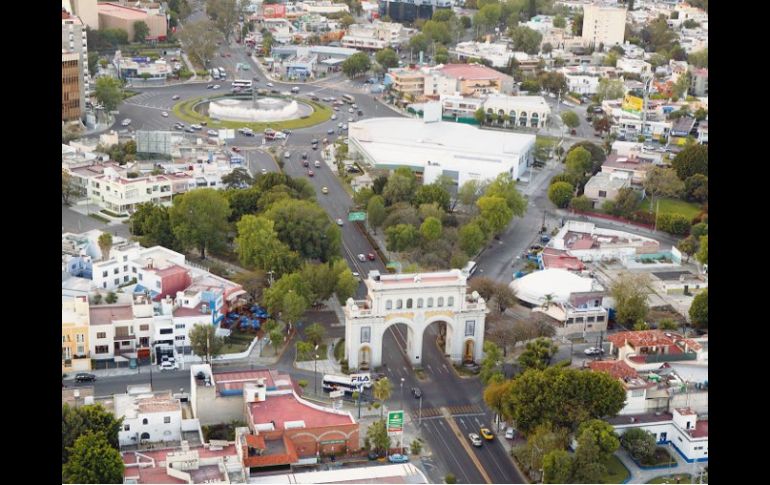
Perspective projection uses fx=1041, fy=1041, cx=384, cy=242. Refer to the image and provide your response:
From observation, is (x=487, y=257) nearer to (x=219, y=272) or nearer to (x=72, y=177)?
(x=219, y=272)

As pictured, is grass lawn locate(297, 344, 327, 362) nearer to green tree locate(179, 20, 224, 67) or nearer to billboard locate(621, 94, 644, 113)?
billboard locate(621, 94, 644, 113)

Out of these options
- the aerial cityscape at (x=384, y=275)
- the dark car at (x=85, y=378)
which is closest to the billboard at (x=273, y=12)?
the aerial cityscape at (x=384, y=275)

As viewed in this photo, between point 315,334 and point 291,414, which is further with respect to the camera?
point 315,334

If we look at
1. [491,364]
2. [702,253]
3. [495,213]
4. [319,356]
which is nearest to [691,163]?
[702,253]

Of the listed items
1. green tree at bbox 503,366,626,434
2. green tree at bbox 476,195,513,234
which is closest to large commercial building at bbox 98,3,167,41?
green tree at bbox 476,195,513,234

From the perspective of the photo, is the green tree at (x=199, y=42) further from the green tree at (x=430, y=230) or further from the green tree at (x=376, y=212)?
the green tree at (x=430, y=230)

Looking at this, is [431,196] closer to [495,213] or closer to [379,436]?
[495,213]
